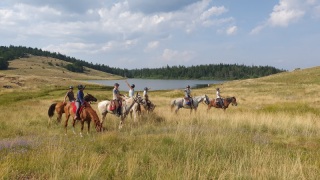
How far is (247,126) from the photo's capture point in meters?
14.6

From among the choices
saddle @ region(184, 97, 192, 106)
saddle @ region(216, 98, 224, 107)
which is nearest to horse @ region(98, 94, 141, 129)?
saddle @ region(184, 97, 192, 106)

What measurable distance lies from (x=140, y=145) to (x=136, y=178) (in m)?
3.07

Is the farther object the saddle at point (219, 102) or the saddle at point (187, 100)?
the saddle at point (219, 102)

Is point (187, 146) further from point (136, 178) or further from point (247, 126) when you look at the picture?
point (247, 126)

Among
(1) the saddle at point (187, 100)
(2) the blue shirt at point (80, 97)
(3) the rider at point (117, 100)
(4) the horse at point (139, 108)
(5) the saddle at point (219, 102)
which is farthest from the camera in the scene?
(5) the saddle at point (219, 102)

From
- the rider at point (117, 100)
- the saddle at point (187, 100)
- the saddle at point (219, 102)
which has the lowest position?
the saddle at point (219, 102)

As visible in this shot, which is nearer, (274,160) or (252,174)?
(252,174)

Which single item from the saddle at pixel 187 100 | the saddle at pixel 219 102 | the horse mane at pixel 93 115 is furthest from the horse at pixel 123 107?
the saddle at pixel 219 102

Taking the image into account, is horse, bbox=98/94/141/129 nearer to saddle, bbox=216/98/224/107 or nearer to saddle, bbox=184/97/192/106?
saddle, bbox=184/97/192/106

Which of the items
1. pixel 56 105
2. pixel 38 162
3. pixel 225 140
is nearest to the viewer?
pixel 38 162

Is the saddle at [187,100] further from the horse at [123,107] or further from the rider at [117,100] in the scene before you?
the rider at [117,100]

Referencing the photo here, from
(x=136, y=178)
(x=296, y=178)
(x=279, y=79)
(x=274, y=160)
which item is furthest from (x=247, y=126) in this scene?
(x=279, y=79)

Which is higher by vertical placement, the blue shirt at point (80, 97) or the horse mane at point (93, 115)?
the blue shirt at point (80, 97)

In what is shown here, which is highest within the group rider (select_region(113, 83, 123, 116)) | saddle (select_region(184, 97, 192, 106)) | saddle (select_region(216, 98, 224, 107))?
rider (select_region(113, 83, 123, 116))
